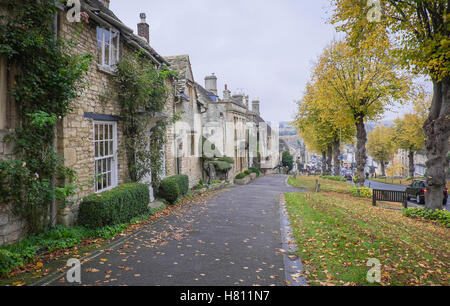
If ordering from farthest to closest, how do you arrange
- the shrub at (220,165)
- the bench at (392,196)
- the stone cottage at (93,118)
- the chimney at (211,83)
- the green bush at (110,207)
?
1. the chimney at (211,83)
2. the shrub at (220,165)
3. the bench at (392,196)
4. the green bush at (110,207)
5. the stone cottage at (93,118)

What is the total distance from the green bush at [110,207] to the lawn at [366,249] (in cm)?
538

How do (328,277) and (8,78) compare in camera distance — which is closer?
(328,277)

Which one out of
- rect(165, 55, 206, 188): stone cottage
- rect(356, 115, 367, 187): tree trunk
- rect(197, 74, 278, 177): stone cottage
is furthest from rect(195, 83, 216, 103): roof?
rect(356, 115, 367, 187): tree trunk

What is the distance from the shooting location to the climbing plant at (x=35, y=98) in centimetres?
574

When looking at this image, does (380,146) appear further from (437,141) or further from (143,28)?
(143,28)

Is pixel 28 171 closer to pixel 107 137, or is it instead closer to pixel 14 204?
pixel 14 204

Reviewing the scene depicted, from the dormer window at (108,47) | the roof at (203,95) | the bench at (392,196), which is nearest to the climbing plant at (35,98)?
the dormer window at (108,47)

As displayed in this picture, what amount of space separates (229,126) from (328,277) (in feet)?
82.8

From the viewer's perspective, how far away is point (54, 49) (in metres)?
6.46

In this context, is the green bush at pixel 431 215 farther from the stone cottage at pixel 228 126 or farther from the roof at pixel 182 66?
the stone cottage at pixel 228 126

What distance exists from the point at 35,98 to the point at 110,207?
338 centimetres

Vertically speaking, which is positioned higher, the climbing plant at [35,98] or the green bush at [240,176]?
the climbing plant at [35,98]

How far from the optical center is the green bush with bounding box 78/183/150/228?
293 inches
